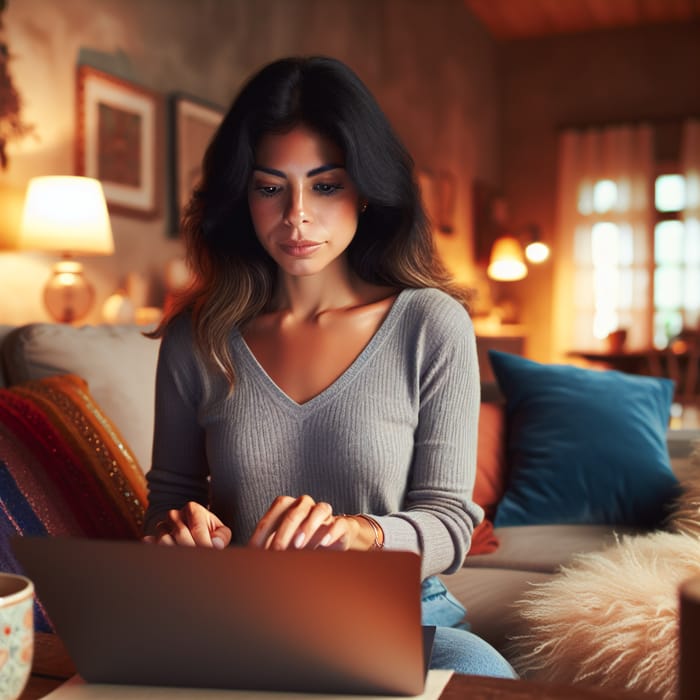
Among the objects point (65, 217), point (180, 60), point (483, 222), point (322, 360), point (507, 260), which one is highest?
point (180, 60)

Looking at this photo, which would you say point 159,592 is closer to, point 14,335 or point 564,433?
point 14,335

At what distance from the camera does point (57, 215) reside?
2.79 metres

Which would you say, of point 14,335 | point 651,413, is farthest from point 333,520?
point 651,413

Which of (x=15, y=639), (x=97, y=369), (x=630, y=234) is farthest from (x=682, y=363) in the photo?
(x=15, y=639)

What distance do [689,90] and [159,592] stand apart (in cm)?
792

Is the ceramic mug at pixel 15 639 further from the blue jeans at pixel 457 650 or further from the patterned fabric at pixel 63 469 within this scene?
the patterned fabric at pixel 63 469

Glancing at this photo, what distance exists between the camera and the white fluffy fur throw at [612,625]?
1.19 metres

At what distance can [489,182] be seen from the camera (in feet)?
26.2

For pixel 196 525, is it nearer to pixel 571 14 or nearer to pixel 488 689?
pixel 488 689

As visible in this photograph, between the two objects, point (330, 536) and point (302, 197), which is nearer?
point (330, 536)

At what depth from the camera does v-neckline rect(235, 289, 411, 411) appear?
1.28 metres

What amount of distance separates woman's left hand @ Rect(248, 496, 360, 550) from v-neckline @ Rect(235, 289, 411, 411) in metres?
0.38

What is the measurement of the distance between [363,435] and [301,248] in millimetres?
267

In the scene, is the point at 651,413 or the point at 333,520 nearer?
the point at 333,520
